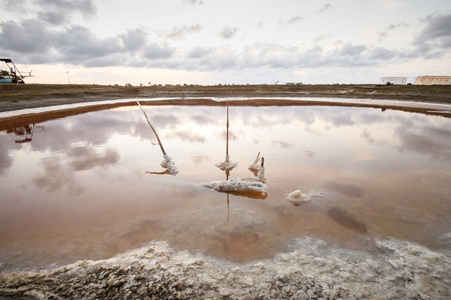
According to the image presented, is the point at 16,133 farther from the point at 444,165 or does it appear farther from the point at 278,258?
the point at 444,165

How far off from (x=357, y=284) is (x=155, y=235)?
3423 millimetres

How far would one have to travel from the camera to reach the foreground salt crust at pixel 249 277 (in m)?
2.79

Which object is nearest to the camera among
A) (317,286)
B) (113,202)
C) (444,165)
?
(317,286)

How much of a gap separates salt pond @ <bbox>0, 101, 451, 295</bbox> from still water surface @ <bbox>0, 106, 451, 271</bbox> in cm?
3

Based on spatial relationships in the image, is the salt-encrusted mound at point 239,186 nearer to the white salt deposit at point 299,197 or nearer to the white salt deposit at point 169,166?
the white salt deposit at point 299,197

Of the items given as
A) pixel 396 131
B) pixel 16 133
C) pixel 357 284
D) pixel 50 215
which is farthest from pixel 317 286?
pixel 16 133

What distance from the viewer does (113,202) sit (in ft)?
18.0

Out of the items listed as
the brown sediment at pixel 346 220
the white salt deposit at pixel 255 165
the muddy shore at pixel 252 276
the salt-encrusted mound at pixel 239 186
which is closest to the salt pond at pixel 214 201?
the brown sediment at pixel 346 220

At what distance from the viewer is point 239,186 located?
604 centimetres

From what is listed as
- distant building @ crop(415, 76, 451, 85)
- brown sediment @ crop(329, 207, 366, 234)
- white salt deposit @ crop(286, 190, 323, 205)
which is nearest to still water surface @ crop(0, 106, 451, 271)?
brown sediment @ crop(329, 207, 366, 234)

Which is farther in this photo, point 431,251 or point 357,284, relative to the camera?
point 431,251

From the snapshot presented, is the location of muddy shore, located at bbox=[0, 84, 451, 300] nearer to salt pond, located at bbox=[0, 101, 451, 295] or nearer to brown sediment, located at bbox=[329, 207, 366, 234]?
salt pond, located at bbox=[0, 101, 451, 295]

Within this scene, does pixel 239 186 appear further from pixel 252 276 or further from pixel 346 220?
pixel 252 276

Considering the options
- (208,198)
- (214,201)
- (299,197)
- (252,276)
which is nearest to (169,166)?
(208,198)
